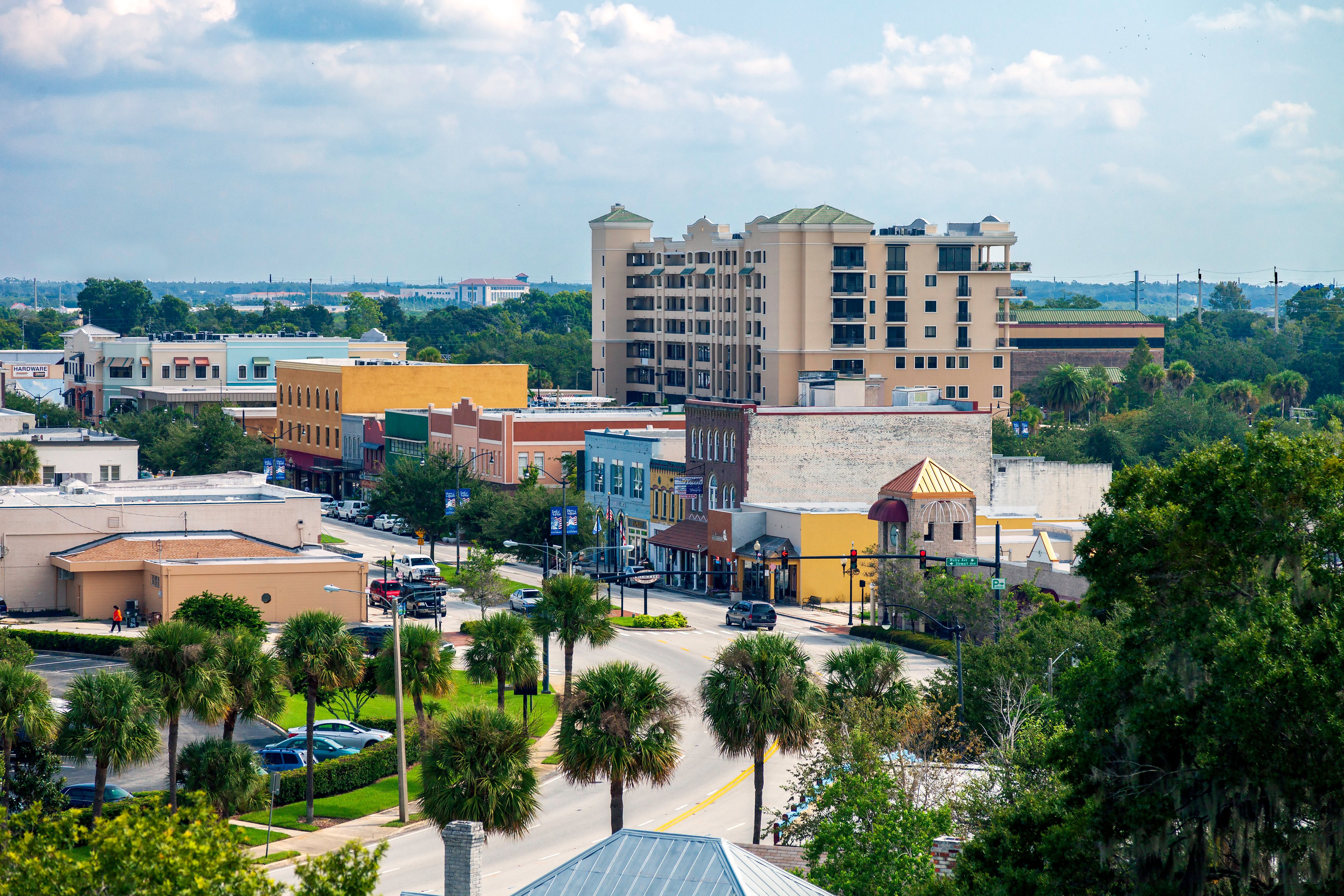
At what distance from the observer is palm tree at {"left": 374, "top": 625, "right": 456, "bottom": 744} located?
5041cm

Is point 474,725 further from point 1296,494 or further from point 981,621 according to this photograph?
point 981,621

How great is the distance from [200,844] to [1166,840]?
1309cm

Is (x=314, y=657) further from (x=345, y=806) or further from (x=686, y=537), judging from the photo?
(x=686, y=537)

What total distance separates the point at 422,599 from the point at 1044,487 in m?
34.0

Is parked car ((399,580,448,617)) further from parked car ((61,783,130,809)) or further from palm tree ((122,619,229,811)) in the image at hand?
palm tree ((122,619,229,811))

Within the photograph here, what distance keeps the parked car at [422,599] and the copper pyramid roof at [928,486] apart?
20.4 metres

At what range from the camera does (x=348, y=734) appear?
182ft

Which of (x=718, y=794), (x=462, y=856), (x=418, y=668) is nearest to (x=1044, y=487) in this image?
(x=718, y=794)

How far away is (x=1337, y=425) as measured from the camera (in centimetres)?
2997

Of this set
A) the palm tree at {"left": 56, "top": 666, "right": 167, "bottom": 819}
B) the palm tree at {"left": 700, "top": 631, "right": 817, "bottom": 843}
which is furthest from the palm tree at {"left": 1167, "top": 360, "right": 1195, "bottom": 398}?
the palm tree at {"left": 56, "top": 666, "right": 167, "bottom": 819}

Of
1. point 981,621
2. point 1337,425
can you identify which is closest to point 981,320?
point 981,621

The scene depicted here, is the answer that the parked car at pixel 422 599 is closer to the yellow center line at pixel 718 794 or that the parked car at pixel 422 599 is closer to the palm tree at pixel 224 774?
the yellow center line at pixel 718 794

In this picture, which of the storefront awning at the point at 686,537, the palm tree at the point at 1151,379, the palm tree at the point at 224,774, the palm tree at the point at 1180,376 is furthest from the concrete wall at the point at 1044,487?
the palm tree at the point at 1180,376

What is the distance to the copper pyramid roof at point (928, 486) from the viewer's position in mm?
79250
